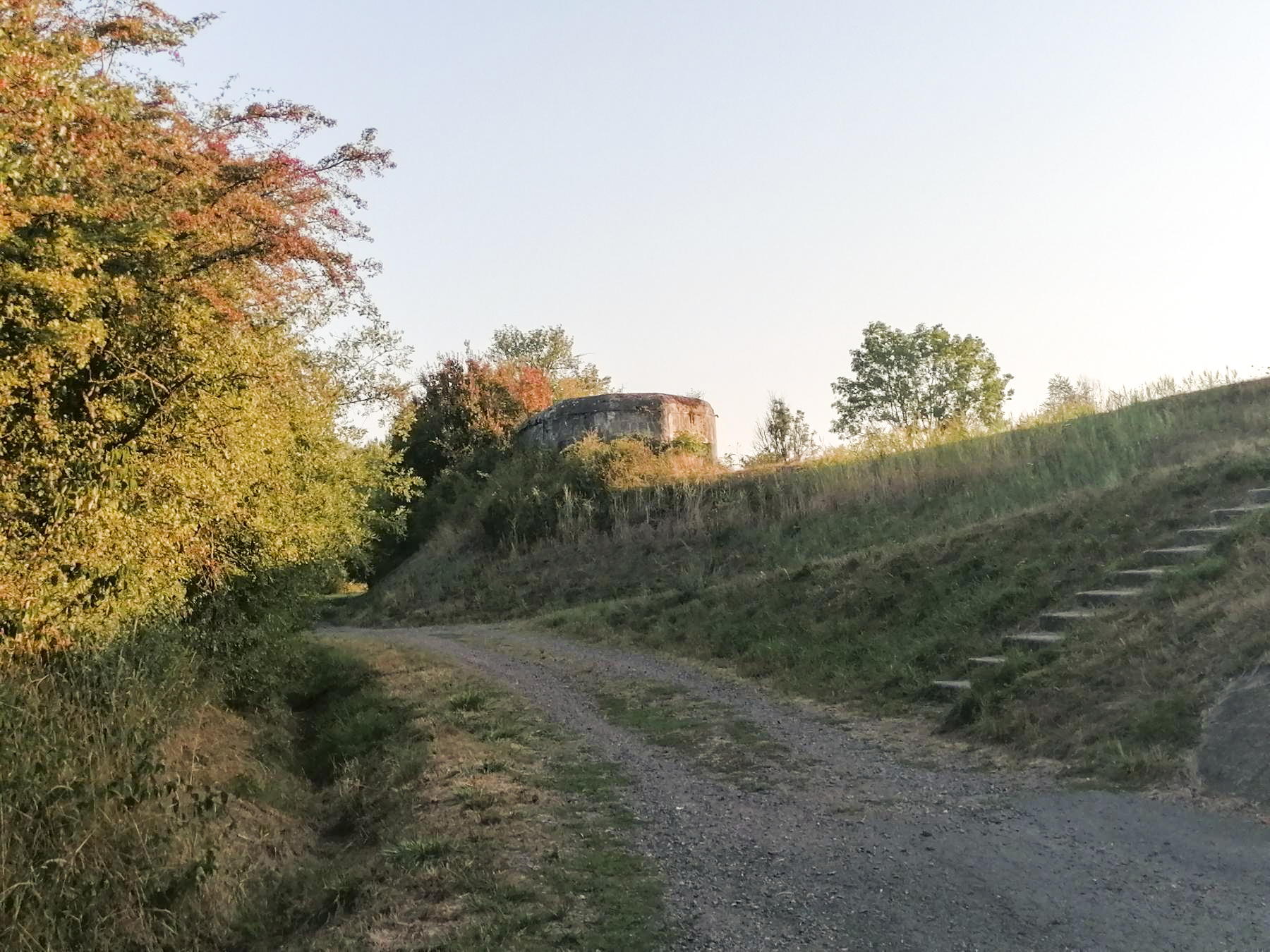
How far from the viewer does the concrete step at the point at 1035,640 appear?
28.5ft

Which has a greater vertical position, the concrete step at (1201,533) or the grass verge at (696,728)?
the concrete step at (1201,533)

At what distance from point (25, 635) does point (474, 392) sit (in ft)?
89.7

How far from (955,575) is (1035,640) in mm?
2726

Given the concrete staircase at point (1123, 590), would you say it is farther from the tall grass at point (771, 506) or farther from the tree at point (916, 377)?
the tree at point (916, 377)

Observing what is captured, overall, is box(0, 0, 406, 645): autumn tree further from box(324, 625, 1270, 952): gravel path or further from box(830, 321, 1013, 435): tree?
box(830, 321, 1013, 435): tree

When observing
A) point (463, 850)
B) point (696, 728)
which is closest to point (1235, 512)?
point (696, 728)

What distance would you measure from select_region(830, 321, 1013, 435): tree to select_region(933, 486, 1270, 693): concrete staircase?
4018 centimetres

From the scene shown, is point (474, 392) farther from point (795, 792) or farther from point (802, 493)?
point (795, 792)

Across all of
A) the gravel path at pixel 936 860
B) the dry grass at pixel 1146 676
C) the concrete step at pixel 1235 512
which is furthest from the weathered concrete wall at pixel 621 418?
the gravel path at pixel 936 860

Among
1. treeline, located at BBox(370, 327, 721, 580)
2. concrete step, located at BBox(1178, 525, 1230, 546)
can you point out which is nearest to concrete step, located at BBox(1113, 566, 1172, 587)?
concrete step, located at BBox(1178, 525, 1230, 546)

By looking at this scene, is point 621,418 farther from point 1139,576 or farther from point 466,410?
point 1139,576

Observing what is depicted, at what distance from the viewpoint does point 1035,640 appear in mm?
8883

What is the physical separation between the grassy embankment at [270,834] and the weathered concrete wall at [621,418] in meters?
19.1

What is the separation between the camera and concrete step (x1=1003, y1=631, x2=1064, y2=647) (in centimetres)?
868
